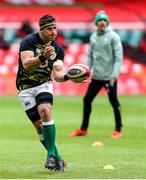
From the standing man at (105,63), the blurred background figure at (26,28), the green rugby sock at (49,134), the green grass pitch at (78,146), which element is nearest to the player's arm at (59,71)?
the green rugby sock at (49,134)

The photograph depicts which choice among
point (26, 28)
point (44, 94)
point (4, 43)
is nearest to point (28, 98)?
point (44, 94)

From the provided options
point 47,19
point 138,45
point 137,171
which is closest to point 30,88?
point 47,19

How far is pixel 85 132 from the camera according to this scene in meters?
16.2

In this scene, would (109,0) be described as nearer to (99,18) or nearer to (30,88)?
(99,18)

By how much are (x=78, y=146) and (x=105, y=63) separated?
7.72 feet

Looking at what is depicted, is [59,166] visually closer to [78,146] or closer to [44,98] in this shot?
[44,98]

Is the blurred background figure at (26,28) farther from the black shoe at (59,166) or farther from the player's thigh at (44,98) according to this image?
the black shoe at (59,166)

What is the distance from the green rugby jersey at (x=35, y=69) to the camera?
11.1m

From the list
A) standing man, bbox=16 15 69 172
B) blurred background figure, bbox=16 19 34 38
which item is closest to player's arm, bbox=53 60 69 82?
standing man, bbox=16 15 69 172

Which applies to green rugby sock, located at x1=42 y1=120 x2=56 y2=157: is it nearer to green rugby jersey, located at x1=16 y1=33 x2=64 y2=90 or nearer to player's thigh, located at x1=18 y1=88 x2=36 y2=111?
player's thigh, located at x1=18 y1=88 x2=36 y2=111

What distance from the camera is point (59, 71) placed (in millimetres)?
11180

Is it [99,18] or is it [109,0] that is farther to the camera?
[109,0]

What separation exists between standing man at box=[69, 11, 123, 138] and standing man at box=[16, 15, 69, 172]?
443 centimetres

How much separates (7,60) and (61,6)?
24.3 ft
